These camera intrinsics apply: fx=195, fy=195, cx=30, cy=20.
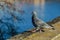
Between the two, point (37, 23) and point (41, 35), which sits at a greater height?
point (37, 23)

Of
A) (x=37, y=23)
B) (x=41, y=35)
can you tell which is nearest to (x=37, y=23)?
(x=37, y=23)

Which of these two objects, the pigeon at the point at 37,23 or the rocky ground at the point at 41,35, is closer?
the rocky ground at the point at 41,35

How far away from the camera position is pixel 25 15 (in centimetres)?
218

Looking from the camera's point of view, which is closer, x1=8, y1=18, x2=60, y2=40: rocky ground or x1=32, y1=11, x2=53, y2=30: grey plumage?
x1=8, y1=18, x2=60, y2=40: rocky ground

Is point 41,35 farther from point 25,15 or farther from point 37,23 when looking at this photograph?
point 25,15

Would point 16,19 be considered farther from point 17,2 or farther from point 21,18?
point 17,2

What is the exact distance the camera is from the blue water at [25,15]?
2092 mm

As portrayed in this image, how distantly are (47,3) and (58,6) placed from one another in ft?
0.50

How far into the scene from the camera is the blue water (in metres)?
2.09

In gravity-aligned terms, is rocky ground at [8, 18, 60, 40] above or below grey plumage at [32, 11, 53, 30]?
below

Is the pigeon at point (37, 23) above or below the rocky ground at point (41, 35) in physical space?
above

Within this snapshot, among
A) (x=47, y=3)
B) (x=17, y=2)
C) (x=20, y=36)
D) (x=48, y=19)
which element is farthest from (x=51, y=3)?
(x=20, y=36)

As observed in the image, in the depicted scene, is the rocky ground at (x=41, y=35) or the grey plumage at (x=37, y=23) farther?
the grey plumage at (x=37, y=23)

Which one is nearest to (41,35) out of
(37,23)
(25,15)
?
(37,23)
